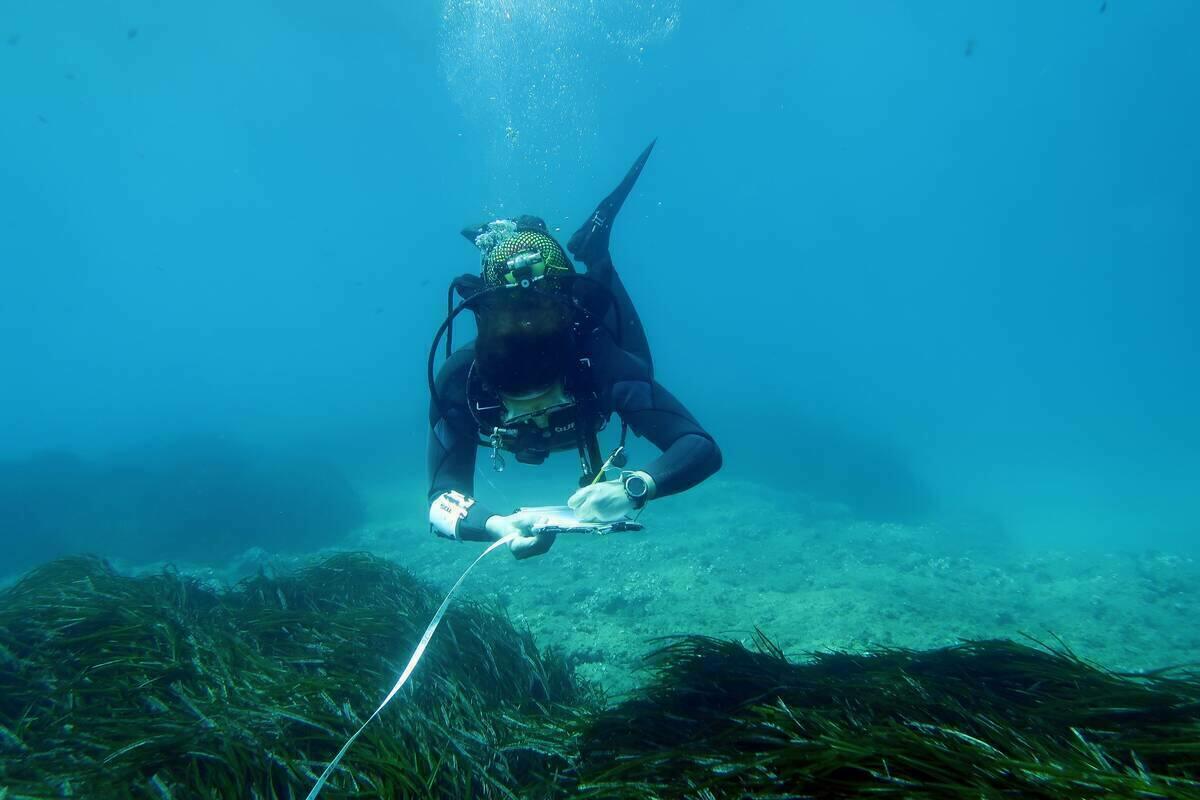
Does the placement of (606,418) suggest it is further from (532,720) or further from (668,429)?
(532,720)

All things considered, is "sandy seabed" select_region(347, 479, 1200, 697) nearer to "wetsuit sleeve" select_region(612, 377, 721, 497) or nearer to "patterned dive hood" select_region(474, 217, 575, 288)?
"wetsuit sleeve" select_region(612, 377, 721, 497)

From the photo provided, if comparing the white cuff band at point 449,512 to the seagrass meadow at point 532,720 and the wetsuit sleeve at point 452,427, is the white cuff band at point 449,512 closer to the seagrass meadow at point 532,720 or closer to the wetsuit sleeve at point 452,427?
the wetsuit sleeve at point 452,427

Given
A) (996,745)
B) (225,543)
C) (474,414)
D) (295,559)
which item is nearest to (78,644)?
(474,414)

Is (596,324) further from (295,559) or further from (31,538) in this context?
(31,538)

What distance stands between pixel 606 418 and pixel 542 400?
2.76 feet

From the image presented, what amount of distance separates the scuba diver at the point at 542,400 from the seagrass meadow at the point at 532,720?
1.25 m

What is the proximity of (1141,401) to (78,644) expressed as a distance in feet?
499

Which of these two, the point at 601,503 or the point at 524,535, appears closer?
the point at 601,503

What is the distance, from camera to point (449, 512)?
3.73 metres

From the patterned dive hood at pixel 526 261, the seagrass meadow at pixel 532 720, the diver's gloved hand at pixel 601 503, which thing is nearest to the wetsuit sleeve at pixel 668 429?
the diver's gloved hand at pixel 601 503

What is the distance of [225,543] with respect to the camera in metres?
17.8

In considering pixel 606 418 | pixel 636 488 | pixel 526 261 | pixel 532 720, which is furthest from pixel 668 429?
pixel 532 720

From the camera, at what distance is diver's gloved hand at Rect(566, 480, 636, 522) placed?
2.94 m

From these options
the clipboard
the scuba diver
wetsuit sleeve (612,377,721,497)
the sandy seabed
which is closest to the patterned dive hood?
the scuba diver
